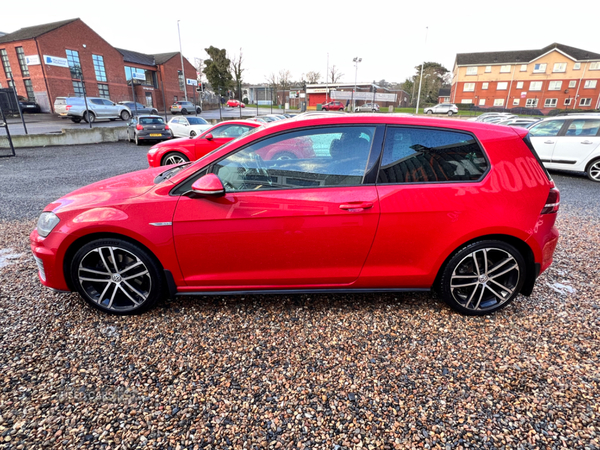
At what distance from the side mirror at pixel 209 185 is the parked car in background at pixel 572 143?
989cm

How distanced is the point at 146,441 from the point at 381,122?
8.42 ft

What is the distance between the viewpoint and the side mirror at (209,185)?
2356mm

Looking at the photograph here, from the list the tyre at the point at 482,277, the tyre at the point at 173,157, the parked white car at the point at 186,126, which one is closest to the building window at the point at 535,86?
the parked white car at the point at 186,126

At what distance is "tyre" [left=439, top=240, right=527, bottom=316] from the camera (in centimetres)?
264

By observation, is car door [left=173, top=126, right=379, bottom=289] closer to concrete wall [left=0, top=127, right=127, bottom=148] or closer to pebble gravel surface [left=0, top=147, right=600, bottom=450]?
pebble gravel surface [left=0, top=147, right=600, bottom=450]

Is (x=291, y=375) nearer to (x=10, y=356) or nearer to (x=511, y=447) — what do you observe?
(x=511, y=447)

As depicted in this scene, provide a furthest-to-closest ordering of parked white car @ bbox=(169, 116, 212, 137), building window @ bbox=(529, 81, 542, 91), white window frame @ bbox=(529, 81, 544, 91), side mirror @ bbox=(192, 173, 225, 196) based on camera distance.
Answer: building window @ bbox=(529, 81, 542, 91)
white window frame @ bbox=(529, 81, 544, 91)
parked white car @ bbox=(169, 116, 212, 137)
side mirror @ bbox=(192, 173, 225, 196)

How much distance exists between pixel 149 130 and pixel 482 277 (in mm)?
17229

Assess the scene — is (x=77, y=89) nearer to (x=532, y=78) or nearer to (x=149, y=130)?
(x=149, y=130)

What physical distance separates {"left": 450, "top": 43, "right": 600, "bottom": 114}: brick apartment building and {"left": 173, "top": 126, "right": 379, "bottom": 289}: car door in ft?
207

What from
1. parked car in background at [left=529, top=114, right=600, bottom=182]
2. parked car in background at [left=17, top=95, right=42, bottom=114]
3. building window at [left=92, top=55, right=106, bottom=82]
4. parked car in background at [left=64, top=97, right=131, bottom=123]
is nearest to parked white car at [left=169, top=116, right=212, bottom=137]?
parked car in background at [left=64, top=97, right=131, bottom=123]

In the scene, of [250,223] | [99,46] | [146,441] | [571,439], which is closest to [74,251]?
[250,223]

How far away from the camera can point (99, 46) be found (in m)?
35.9

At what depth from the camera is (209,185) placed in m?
2.37
